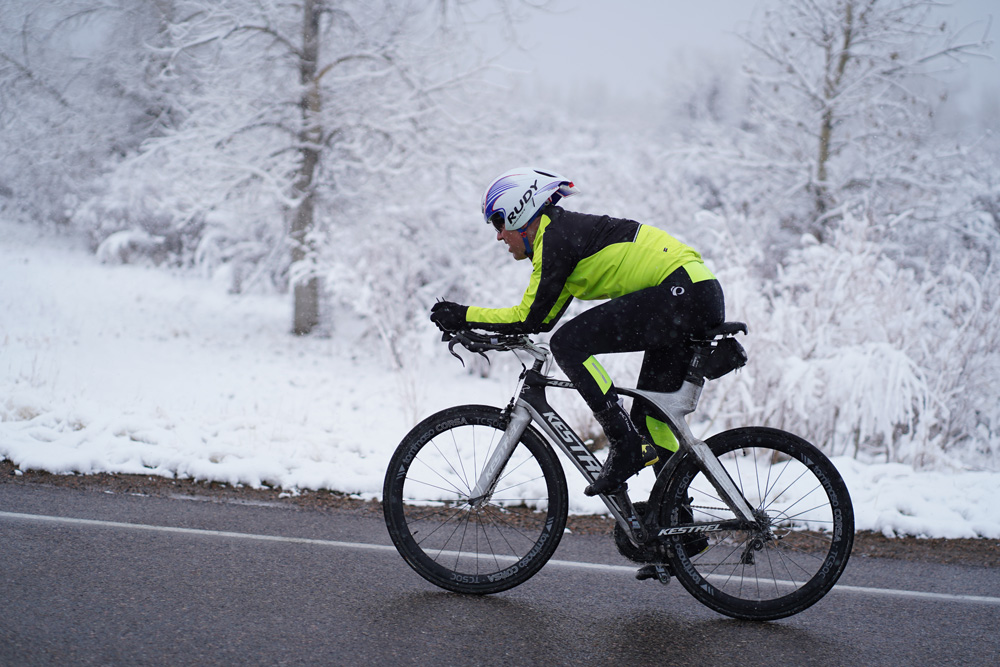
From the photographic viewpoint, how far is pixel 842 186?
15.8 meters

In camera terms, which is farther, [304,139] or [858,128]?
[858,128]

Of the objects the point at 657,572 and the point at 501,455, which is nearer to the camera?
the point at 657,572

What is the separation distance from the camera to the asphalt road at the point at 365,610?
9.23 feet

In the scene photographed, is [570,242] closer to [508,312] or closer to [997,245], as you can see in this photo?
[508,312]

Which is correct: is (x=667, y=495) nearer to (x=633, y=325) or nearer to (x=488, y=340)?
(x=633, y=325)

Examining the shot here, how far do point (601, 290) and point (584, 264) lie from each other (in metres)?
0.17

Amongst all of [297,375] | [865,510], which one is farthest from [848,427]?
[297,375]

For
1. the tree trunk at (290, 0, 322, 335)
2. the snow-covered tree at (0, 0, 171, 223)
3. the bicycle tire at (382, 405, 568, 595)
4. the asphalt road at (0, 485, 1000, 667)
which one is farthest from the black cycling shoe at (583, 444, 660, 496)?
the snow-covered tree at (0, 0, 171, 223)

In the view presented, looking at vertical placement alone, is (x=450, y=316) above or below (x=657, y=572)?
above

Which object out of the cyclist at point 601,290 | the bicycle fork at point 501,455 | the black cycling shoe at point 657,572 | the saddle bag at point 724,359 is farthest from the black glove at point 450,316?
the black cycling shoe at point 657,572

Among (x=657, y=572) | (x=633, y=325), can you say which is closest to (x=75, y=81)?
(x=633, y=325)

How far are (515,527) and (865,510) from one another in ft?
8.03

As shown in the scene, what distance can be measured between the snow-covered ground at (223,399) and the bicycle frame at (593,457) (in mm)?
1874

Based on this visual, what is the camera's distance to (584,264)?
3.34 m
